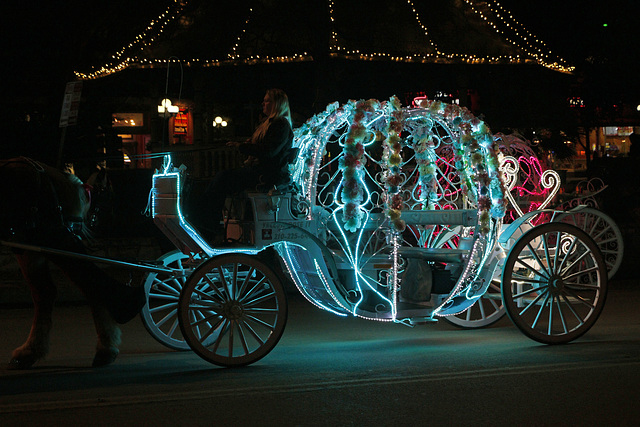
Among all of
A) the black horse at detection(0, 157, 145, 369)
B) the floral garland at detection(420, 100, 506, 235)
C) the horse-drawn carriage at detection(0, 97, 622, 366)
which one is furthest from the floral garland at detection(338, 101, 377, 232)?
the black horse at detection(0, 157, 145, 369)

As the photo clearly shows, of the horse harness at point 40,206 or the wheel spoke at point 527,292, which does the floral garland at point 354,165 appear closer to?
the wheel spoke at point 527,292

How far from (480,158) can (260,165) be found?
205cm

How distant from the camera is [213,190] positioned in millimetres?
7172

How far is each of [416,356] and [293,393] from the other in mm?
1659

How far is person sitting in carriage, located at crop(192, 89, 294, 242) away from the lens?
6988 millimetres

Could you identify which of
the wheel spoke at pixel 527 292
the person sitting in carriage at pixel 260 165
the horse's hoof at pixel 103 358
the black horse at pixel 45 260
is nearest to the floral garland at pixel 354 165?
the person sitting in carriage at pixel 260 165

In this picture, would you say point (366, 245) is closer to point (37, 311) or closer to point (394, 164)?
point (394, 164)

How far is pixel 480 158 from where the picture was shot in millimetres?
7285

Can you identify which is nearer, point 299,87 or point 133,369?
point 133,369

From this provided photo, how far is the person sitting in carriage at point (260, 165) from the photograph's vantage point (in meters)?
6.99

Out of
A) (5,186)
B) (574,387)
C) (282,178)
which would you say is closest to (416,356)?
(574,387)

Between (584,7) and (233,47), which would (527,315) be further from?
(584,7)

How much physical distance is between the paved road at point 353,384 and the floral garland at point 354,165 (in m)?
1.26

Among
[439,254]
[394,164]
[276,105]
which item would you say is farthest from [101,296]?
[439,254]
